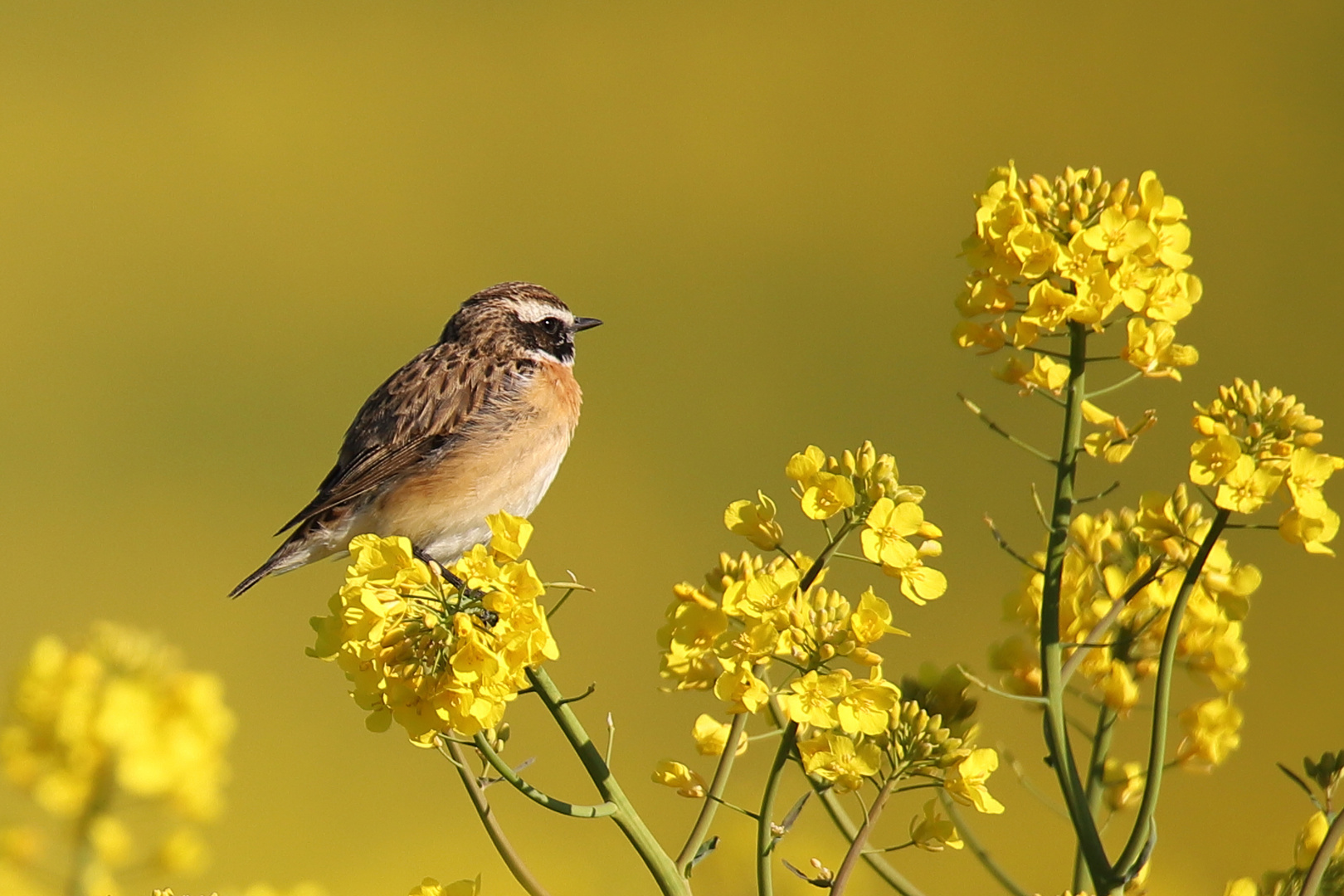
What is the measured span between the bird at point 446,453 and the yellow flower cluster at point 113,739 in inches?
27.9

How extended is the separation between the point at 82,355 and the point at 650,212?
5.51 metres

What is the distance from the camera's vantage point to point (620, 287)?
40.9 ft

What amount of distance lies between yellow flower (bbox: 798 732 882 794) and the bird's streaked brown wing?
235cm

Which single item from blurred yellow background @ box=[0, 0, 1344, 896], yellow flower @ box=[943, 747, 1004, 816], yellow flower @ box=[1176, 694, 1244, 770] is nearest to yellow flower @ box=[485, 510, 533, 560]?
yellow flower @ box=[943, 747, 1004, 816]

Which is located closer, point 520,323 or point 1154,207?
point 1154,207

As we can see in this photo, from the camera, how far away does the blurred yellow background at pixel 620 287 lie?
875 cm

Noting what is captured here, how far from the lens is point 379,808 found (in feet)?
26.8

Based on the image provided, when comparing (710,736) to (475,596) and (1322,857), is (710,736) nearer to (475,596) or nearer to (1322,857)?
(475,596)

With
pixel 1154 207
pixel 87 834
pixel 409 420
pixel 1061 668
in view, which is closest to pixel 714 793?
pixel 1061 668

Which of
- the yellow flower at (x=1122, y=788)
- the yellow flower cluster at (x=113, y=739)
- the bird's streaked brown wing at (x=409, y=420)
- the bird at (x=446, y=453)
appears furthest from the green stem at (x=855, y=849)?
the bird's streaked brown wing at (x=409, y=420)

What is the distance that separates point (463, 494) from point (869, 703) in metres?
2.35

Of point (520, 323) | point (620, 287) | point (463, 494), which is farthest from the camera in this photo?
point (620, 287)

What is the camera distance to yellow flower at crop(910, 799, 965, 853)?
5.00 feet

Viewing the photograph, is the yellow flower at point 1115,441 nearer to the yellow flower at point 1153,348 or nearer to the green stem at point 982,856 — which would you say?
the yellow flower at point 1153,348
